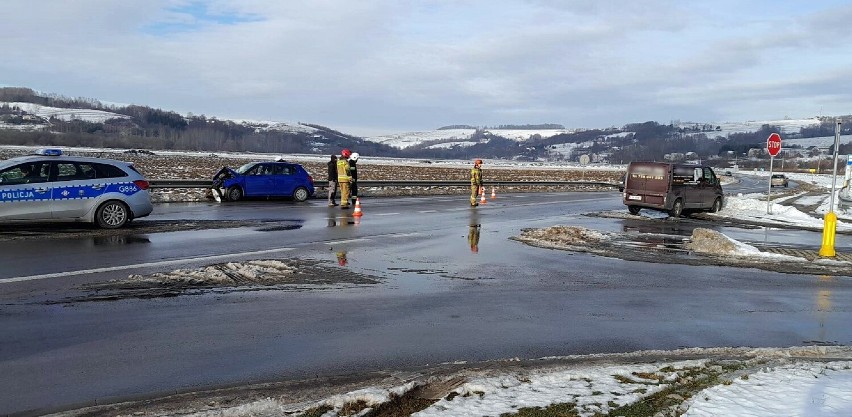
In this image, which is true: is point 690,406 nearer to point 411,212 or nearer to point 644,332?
point 644,332

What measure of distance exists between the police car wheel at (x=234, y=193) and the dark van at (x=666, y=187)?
47.4ft

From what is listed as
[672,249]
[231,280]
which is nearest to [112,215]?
[231,280]

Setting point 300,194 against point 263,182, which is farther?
point 300,194

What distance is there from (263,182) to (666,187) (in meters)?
15.0

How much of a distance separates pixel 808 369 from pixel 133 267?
29.2ft

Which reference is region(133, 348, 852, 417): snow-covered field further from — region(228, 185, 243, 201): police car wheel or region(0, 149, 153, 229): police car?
region(228, 185, 243, 201): police car wheel

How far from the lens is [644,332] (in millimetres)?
7492

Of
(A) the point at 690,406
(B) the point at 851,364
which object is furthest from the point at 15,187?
(B) the point at 851,364

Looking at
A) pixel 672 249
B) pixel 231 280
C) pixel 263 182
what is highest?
pixel 263 182

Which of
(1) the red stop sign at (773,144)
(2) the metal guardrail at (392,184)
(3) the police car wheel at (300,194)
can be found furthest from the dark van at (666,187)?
(2) the metal guardrail at (392,184)

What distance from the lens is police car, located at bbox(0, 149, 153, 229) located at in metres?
13.4

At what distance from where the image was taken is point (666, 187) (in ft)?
75.2

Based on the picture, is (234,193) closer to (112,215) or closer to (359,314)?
(112,215)

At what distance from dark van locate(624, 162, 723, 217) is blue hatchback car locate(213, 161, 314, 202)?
12656mm
